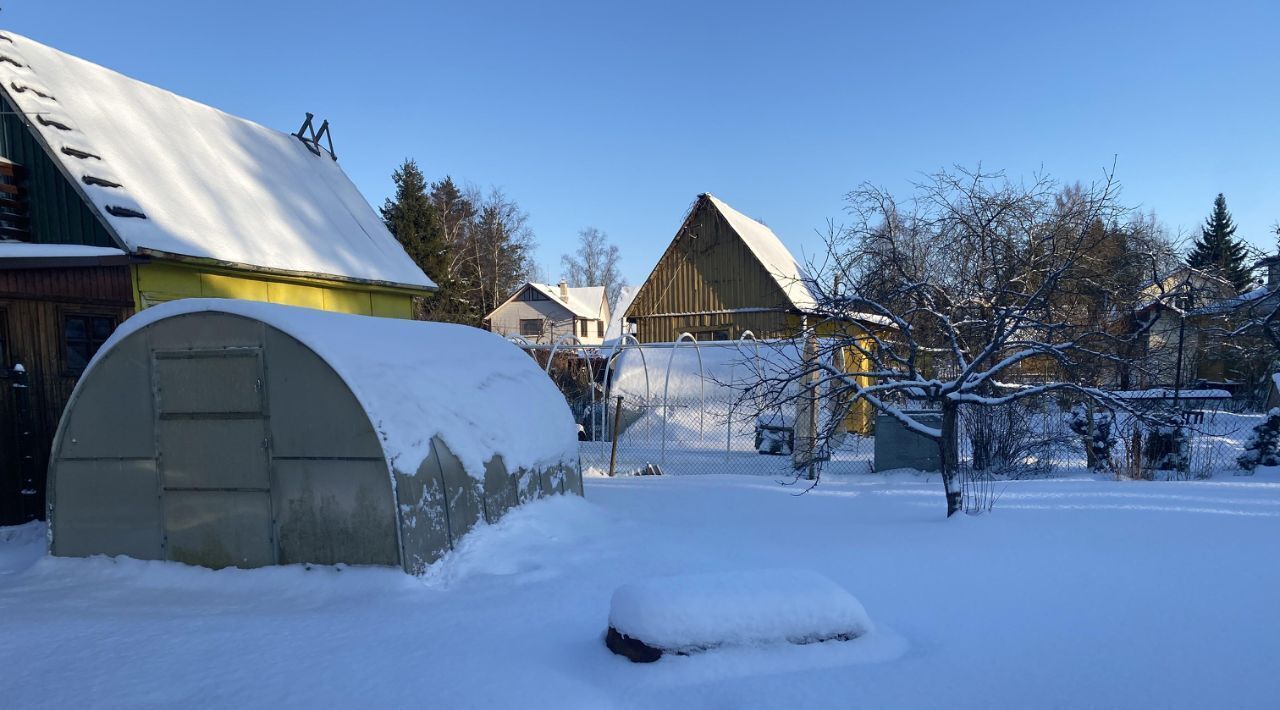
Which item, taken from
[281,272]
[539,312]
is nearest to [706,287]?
[281,272]

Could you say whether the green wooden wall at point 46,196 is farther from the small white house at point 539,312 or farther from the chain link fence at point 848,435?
the small white house at point 539,312

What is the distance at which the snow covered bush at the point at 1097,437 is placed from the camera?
11.6 m

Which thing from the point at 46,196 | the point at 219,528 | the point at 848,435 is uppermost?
the point at 46,196

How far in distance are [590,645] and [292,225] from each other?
11.4 m

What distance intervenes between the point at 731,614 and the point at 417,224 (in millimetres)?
30636

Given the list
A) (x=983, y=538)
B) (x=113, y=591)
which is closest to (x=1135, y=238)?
(x=983, y=538)

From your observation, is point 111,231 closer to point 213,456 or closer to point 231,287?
point 231,287

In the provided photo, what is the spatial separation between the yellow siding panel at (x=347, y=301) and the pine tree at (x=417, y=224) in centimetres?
1806

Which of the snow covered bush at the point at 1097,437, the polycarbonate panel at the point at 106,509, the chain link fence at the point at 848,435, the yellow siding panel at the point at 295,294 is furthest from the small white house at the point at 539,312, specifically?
the polycarbonate panel at the point at 106,509

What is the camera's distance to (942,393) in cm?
757

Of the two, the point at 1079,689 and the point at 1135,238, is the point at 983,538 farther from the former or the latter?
the point at 1135,238

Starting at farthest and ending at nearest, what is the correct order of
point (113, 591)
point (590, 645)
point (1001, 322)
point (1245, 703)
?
point (1001, 322) < point (113, 591) < point (590, 645) < point (1245, 703)

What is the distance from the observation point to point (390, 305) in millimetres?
14852

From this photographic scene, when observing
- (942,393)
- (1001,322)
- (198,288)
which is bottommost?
(942,393)
